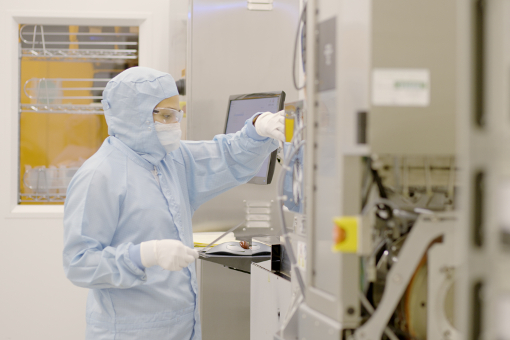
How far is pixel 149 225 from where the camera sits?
1.77 meters

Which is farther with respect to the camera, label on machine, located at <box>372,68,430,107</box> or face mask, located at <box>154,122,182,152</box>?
face mask, located at <box>154,122,182,152</box>

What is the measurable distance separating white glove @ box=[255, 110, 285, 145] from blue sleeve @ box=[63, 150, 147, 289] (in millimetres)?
563

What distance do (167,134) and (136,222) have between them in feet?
1.12

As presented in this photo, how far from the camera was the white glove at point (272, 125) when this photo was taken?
1.91 meters

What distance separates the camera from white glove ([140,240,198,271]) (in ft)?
5.26

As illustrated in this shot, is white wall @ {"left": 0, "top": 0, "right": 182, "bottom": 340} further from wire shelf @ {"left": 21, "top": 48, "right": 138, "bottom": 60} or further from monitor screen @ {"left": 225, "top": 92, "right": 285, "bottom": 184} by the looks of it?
monitor screen @ {"left": 225, "top": 92, "right": 285, "bottom": 184}

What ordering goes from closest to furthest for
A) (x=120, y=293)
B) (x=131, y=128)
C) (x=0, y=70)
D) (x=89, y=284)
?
1. (x=89, y=284)
2. (x=120, y=293)
3. (x=131, y=128)
4. (x=0, y=70)

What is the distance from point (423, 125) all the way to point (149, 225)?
3.50 ft

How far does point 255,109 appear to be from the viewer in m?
2.33

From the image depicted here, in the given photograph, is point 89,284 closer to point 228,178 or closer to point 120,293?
point 120,293

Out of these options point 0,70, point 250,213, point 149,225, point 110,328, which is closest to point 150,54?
point 0,70

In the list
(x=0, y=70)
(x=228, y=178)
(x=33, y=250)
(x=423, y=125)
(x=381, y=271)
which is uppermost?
(x=0, y=70)

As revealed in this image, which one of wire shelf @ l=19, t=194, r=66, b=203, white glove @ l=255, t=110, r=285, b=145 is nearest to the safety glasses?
white glove @ l=255, t=110, r=285, b=145

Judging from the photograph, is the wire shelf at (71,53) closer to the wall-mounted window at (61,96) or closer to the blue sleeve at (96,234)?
the wall-mounted window at (61,96)
